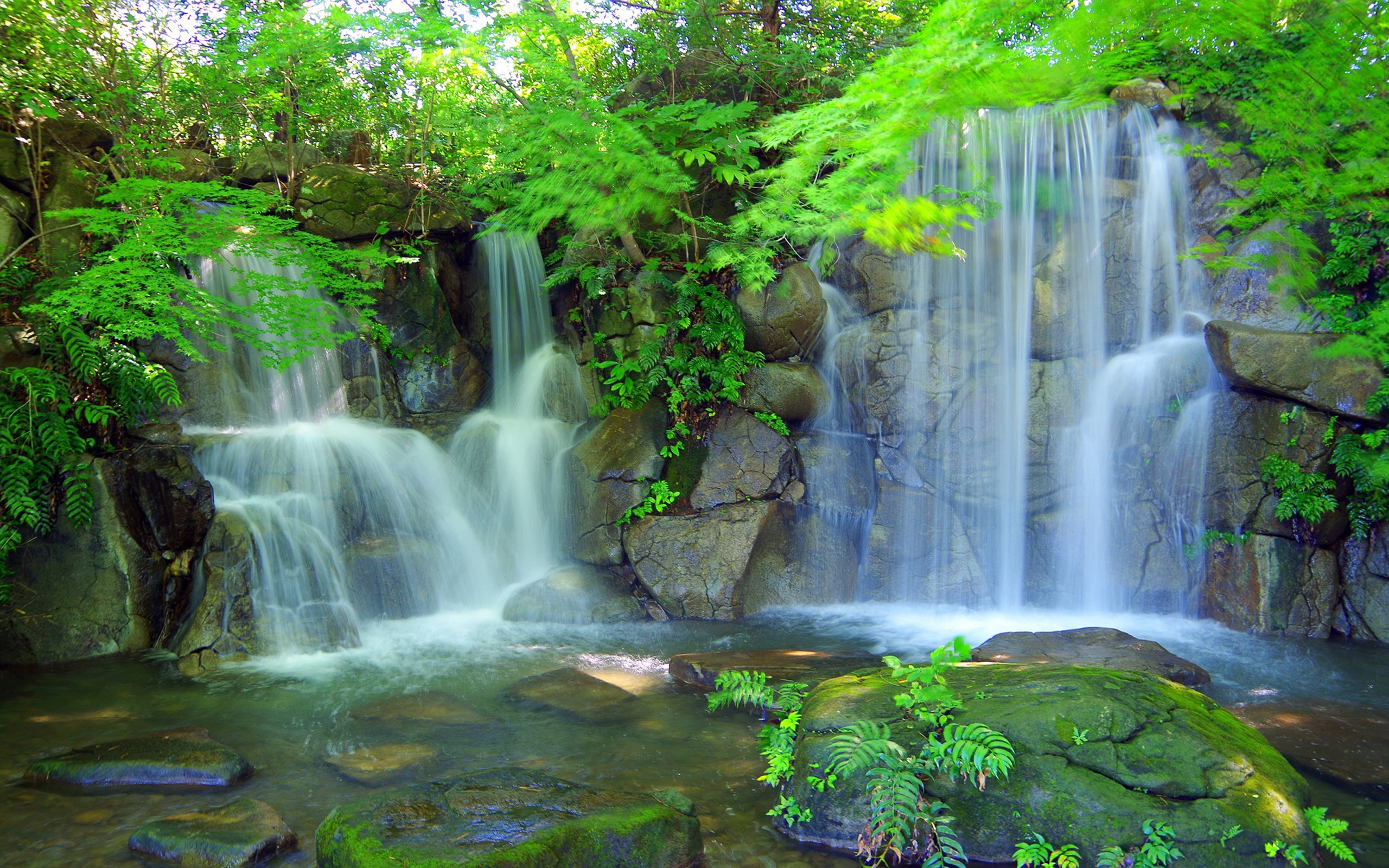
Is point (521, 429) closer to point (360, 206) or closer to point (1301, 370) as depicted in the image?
point (360, 206)

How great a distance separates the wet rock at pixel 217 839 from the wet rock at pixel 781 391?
21.9 feet

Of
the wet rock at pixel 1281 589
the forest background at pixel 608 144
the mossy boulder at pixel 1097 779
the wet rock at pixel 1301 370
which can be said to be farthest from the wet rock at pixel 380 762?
the wet rock at pixel 1301 370

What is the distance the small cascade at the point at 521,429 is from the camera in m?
9.70

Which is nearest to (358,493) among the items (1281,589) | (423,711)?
(423,711)

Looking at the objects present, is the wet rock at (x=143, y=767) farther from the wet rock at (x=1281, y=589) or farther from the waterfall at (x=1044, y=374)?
the wet rock at (x=1281, y=589)

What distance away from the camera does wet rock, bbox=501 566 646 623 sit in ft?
28.1

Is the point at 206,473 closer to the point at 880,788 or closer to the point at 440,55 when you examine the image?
the point at 440,55

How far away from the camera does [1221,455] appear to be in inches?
333

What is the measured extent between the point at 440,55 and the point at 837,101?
5.36 metres

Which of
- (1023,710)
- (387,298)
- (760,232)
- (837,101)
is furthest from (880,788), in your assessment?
(387,298)

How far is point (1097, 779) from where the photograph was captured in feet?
12.7

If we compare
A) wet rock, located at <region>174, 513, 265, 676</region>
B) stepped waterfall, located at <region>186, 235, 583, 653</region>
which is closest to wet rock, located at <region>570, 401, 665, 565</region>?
stepped waterfall, located at <region>186, 235, 583, 653</region>

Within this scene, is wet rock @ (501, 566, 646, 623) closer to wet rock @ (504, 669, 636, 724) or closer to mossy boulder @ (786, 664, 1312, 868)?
wet rock @ (504, 669, 636, 724)

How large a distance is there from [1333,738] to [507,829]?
5.41 metres
